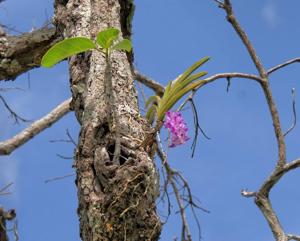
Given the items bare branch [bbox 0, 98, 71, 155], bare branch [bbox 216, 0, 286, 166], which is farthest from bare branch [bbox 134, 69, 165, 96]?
bare branch [bbox 216, 0, 286, 166]

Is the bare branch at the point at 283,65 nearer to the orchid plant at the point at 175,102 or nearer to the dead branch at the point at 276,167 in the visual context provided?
the dead branch at the point at 276,167

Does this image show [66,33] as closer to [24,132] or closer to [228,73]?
[228,73]

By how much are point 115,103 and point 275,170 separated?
26.4 inches

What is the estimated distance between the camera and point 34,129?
2.87 m

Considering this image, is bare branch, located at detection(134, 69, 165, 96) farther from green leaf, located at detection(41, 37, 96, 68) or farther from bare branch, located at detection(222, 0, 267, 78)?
green leaf, located at detection(41, 37, 96, 68)

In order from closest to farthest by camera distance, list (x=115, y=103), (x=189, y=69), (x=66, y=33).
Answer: (x=115, y=103)
(x=189, y=69)
(x=66, y=33)

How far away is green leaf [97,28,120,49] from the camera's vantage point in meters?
1.29

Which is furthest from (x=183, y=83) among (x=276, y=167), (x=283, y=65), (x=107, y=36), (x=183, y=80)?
(x=283, y=65)

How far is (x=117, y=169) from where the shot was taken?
1222 mm

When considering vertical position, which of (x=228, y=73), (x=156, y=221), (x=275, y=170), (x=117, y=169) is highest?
(x=228, y=73)

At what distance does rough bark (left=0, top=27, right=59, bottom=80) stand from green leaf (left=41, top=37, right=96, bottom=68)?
1.16m

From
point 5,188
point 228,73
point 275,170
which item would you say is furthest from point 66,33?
point 5,188

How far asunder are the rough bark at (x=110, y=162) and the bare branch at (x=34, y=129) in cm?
126

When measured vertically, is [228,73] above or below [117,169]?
above
